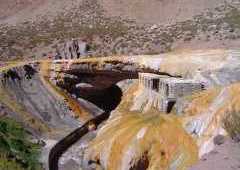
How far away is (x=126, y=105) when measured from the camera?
82.8ft

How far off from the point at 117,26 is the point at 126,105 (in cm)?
2628

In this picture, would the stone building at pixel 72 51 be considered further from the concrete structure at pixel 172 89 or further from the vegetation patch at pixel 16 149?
the concrete structure at pixel 172 89

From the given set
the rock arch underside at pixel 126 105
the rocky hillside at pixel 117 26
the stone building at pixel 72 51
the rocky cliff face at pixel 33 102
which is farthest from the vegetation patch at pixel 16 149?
the rocky hillside at pixel 117 26

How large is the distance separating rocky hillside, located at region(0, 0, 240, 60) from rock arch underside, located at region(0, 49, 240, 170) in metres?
13.0

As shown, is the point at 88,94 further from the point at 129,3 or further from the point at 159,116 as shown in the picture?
the point at 129,3

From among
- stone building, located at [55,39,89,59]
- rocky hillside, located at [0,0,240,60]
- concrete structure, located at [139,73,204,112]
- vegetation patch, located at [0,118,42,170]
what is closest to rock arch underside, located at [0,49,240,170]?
concrete structure, located at [139,73,204,112]

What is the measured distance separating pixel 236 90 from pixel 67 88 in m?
11.7

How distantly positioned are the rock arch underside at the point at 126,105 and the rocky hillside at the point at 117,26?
1305cm

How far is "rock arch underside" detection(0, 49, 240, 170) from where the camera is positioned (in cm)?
1564

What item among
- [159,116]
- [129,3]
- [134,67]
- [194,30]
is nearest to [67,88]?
[134,67]

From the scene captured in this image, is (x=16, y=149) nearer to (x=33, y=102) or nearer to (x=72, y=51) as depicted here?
(x=33, y=102)

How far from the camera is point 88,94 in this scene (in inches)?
1071

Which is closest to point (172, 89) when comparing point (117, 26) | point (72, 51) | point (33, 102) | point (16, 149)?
point (16, 149)

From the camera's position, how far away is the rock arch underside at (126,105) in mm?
15641
